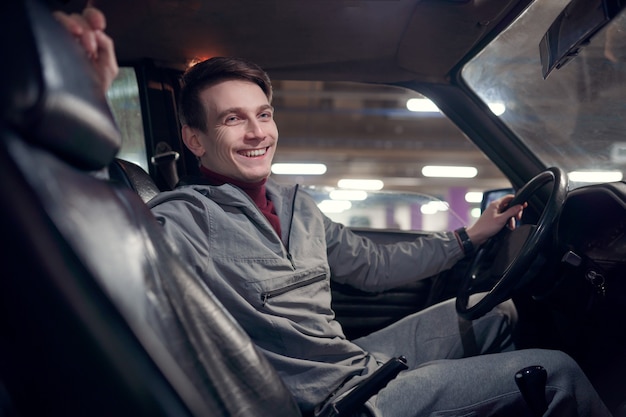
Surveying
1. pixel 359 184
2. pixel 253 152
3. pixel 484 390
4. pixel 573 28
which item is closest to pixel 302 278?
Result: pixel 253 152

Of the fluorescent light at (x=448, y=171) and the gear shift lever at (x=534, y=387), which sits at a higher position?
the fluorescent light at (x=448, y=171)

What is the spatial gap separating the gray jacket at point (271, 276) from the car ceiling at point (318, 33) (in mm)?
628

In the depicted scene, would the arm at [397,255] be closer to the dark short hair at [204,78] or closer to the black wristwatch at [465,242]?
the black wristwatch at [465,242]

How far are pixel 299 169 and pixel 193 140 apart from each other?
1168 centimetres

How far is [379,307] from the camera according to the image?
204 cm

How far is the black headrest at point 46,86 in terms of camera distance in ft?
1.70

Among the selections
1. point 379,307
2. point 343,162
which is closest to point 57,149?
point 379,307

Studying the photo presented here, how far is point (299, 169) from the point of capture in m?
13.2

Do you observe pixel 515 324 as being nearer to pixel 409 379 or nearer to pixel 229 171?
pixel 409 379

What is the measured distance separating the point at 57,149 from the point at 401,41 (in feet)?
4.87

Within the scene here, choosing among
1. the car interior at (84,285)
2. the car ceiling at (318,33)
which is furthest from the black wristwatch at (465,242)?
the car interior at (84,285)

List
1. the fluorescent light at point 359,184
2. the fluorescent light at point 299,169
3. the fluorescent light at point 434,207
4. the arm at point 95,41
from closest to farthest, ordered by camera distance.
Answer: the arm at point 95,41
the fluorescent light at point 434,207
the fluorescent light at point 299,169
the fluorescent light at point 359,184

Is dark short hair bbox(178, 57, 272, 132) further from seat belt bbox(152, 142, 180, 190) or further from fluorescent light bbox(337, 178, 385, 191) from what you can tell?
fluorescent light bbox(337, 178, 385, 191)

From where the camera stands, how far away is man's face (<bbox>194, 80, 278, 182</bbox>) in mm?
1475
